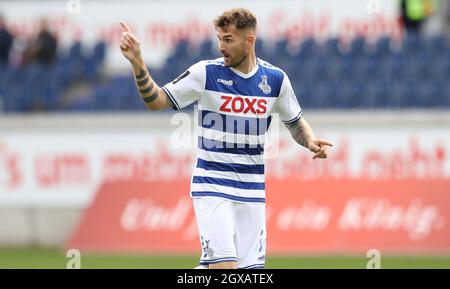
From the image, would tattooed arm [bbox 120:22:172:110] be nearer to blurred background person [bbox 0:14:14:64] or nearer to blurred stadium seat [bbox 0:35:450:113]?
blurred stadium seat [bbox 0:35:450:113]

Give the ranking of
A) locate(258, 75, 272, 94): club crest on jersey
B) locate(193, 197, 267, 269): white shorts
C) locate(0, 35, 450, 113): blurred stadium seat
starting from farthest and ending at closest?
locate(0, 35, 450, 113): blurred stadium seat, locate(258, 75, 272, 94): club crest on jersey, locate(193, 197, 267, 269): white shorts

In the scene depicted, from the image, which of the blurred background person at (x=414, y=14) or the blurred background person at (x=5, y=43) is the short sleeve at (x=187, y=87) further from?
the blurred background person at (x=5, y=43)

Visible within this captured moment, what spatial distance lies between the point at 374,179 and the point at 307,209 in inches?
45.2

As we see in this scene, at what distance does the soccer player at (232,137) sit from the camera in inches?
342

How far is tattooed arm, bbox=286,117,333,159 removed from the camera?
8812 mm

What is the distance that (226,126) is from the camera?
8.78m

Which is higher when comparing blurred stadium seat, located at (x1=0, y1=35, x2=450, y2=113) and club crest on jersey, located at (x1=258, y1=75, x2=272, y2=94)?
club crest on jersey, located at (x1=258, y1=75, x2=272, y2=94)

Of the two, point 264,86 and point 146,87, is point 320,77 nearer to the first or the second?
point 264,86

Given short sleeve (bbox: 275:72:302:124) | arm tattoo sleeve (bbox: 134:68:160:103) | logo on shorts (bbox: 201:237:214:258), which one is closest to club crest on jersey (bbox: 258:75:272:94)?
short sleeve (bbox: 275:72:302:124)

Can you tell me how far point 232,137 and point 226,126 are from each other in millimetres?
100

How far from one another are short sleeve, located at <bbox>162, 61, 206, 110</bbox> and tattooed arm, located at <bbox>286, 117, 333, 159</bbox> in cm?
97

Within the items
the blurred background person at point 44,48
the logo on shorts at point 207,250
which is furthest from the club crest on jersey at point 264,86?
the blurred background person at point 44,48

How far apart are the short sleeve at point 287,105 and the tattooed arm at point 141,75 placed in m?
0.98

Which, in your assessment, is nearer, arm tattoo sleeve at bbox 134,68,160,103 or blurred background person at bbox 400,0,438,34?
arm tattoo sleeve at bbox 134,68,160,103
